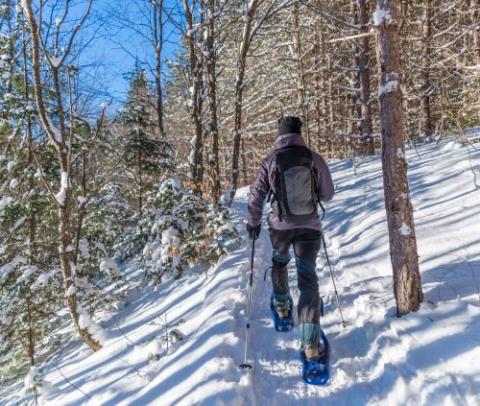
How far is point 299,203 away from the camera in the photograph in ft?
11.8

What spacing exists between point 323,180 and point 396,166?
0.79 meters

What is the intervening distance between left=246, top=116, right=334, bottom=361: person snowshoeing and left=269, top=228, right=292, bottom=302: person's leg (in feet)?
0.04

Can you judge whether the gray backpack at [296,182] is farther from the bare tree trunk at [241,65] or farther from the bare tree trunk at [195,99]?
Answer: the bare tree trunk at [241,65]

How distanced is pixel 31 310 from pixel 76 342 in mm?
1077

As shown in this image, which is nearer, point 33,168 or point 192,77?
point 33,168

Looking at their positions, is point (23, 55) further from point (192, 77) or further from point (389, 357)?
point (389, 357)

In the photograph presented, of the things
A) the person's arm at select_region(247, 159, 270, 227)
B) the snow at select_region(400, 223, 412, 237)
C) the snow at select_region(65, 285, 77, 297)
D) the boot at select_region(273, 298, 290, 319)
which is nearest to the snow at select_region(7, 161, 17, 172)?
the snow at select_region(65, 285, 77, 297)

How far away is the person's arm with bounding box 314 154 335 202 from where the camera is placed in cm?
373

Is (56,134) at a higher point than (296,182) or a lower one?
higher

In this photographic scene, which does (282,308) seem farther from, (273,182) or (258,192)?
(273,182)

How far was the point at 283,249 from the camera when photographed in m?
3.97

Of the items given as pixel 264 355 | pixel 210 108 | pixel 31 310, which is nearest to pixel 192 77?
pixel 210 108

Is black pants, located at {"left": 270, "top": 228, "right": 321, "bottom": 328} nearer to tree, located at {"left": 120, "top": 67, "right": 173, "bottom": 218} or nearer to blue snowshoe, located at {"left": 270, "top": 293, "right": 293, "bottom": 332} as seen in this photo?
blue snowshoe, located at {"left": 270, "top": 293, "right": 293, "bottom": 332}

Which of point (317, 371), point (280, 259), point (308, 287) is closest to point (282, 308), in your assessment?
point (280, 259)
